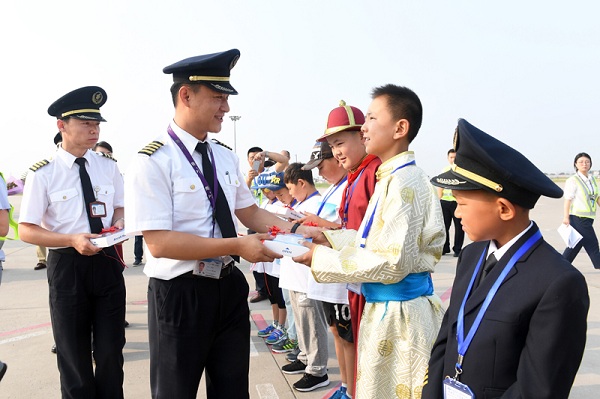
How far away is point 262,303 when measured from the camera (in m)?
6.30

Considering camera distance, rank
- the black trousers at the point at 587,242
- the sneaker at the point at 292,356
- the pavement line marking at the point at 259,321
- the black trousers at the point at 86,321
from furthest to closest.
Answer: the black trousers at the point at 587,242
the pavement line marking at the point at 259,321
the sneaker at the point at 292,356
the black trousers at the point at 86,321

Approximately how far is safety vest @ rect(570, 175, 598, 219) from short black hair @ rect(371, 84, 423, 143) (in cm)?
658

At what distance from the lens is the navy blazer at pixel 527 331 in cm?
137

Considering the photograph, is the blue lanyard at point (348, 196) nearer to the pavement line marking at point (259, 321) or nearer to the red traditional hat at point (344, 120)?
the red traditional hat at point (344, 120)

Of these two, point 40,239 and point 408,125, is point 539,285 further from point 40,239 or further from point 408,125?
point 40,239

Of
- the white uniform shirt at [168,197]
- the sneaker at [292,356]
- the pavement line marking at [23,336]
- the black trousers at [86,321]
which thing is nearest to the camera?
the white uniform shirt at [168,197]

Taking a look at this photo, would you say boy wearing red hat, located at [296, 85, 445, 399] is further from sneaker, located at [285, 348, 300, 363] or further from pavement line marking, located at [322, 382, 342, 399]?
sneaker, located at [285, 348, 300, 363]

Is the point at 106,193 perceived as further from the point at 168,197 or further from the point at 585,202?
the point at 585,202

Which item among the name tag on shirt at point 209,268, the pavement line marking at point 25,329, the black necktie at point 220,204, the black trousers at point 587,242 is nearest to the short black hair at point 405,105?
the black necktie at point 220,204

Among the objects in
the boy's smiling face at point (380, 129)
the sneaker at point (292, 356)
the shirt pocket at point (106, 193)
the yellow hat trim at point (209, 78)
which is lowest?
the sneaker at point (292, 356)

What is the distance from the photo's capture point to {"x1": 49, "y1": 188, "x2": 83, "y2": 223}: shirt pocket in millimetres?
3379

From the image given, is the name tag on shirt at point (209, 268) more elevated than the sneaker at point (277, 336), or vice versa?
the name tag on shirt at point (209, 268)

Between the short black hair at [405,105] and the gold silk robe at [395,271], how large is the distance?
0.95ft

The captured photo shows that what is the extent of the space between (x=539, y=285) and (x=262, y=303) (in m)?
5.16
